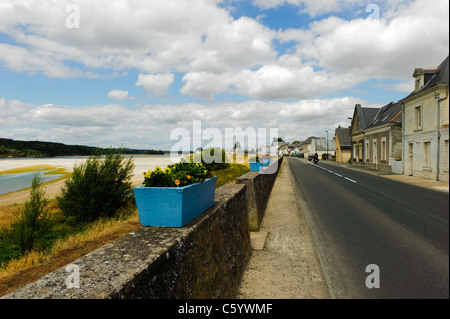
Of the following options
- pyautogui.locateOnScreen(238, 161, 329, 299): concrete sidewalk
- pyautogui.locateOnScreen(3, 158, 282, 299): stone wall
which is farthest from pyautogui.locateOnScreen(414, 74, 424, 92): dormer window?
pyautogui.locateOnScreen(238, 161, 329, 299): concrete sidewalk

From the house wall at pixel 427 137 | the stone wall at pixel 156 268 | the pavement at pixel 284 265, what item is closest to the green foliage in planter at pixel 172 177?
the stone wall at pixel 156 268

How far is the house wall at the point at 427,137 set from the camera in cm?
69

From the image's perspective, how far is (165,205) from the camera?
9.71ft

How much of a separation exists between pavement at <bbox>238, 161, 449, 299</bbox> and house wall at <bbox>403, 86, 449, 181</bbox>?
131 millimetres

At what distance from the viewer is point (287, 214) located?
9711 millimetres

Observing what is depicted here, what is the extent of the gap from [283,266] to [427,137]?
488 cm

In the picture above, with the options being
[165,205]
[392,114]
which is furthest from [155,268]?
[392,114]

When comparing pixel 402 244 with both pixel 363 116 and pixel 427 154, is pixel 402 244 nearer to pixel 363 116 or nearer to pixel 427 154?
pixel 427 154

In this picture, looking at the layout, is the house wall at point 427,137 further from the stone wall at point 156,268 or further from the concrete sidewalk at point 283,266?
the concrete sidewalk at point 283,266

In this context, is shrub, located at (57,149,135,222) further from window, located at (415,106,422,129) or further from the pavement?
window, located at (415,106,422,129)

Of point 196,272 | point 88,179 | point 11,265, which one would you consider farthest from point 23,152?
point 196,272

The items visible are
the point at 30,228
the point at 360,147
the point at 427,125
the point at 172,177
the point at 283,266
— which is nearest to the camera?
the point at 427,125
